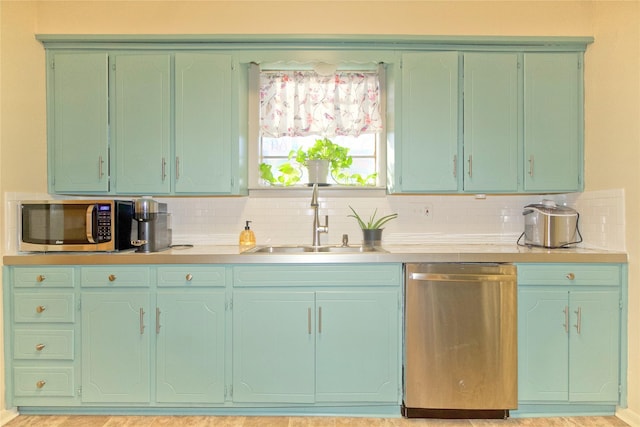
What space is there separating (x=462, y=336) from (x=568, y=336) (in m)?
0.61

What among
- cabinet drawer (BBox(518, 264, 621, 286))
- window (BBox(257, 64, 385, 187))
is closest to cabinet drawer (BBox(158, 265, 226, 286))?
window (BBox(257, 64, 385, 187))

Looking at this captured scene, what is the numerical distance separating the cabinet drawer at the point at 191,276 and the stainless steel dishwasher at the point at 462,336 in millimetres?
1057

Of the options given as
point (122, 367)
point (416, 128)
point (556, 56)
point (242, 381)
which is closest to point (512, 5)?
point (556, 56)

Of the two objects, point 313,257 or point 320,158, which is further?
point 320,158

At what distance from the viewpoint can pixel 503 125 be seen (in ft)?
8.70

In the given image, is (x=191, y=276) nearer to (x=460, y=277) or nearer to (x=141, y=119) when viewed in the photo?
(x=141, y=119)

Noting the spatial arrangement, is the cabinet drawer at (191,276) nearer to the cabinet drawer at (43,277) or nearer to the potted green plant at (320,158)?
the cabinet drawer at (43,277)

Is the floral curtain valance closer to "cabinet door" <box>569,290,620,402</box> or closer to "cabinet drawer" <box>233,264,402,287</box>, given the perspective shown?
"cabinet drawer" <box>233,264,402,287</box>

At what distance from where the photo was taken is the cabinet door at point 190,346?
91.6 inches

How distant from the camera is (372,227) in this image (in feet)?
9.60

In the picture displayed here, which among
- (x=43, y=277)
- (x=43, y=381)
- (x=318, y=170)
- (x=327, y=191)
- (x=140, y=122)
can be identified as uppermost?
(x=140, y=122)

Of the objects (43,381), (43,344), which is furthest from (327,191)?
(43,381)

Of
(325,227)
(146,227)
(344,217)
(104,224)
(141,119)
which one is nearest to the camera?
(104,224)

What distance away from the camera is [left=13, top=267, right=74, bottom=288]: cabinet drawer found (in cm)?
233
